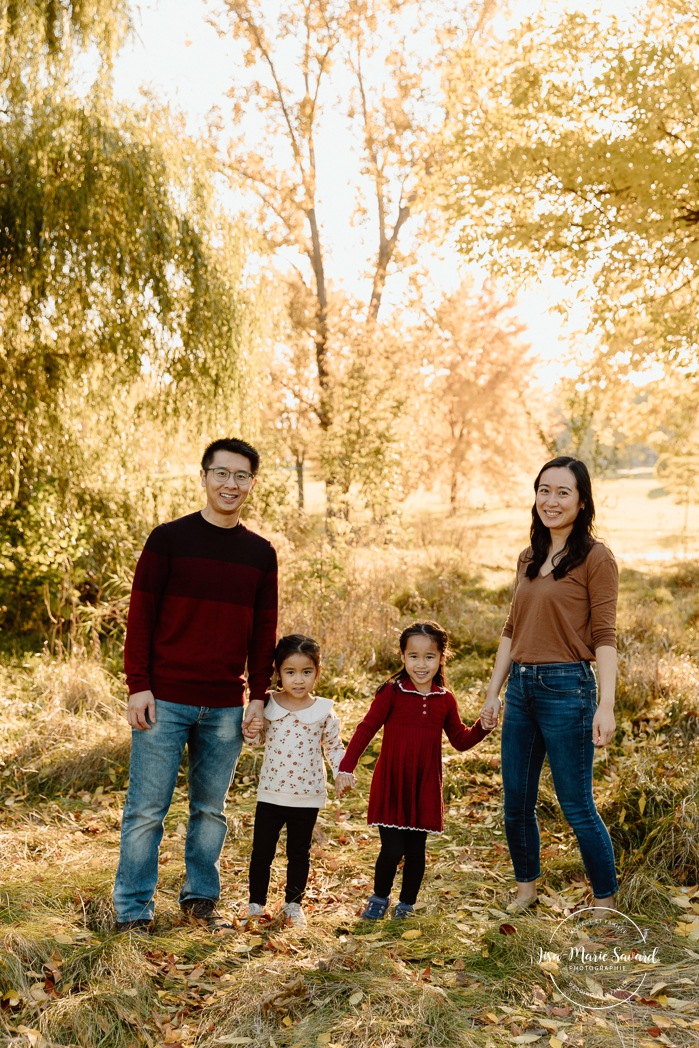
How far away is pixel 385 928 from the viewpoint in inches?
142

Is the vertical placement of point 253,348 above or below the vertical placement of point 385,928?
above

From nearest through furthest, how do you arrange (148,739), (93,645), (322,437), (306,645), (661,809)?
(148,739) < (306,645) < (661,809) < (93,645) < (322,437)

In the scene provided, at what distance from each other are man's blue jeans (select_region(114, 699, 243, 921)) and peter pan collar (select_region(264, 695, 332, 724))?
0.50ft

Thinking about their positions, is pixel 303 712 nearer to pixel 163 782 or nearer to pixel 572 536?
pixel 163 782

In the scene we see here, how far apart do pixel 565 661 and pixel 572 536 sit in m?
0.50

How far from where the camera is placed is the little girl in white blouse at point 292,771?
12.0ft

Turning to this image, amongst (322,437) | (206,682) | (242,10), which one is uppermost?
(242,10)

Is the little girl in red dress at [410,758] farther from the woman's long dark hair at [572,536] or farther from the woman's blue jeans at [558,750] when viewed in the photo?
the woman's long dark hair at [572,536]

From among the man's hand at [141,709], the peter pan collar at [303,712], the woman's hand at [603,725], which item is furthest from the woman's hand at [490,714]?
the man's hand at [141,709]

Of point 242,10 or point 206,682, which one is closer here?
point 206,682

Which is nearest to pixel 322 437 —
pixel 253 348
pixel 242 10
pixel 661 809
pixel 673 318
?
pixel 253 348

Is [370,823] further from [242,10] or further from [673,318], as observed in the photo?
[242,10]

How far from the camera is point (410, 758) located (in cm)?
372

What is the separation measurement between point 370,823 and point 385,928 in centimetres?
41
